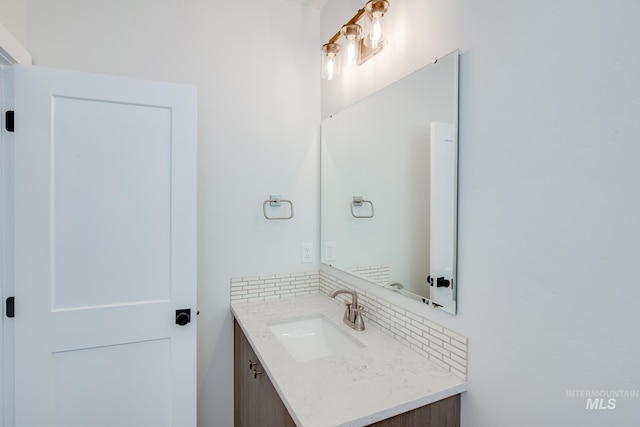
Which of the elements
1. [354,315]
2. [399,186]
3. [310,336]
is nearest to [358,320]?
[354,315]

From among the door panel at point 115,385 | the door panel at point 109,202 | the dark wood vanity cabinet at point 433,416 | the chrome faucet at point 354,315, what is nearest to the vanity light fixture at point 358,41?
the door panel at point 109,202

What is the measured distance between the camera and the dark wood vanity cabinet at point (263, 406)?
94 cm

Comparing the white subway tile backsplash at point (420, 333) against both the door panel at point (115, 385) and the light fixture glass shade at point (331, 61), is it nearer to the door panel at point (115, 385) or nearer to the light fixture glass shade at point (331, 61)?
the door panel at point (115, 385)

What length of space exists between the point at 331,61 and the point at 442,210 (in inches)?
41.8

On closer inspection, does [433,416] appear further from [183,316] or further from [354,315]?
[183,316]

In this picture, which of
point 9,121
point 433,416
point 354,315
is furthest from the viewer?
point 354,315

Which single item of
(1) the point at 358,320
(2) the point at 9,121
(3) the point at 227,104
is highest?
(3) the point at 227,104

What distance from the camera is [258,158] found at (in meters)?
1.82

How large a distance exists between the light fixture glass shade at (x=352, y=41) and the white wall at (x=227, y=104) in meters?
0.42

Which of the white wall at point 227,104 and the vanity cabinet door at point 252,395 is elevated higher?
the white wall at point 227,104

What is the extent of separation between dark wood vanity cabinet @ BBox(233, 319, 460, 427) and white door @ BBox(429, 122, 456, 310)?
1.10 feet

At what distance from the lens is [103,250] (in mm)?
1339

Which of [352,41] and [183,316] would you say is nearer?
[183,316]

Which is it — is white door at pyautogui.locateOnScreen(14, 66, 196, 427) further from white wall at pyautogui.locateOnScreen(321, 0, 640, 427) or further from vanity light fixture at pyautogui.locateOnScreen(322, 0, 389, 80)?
white wall at pyautogui.locateOnScreen(321, 0, 640, 427)
